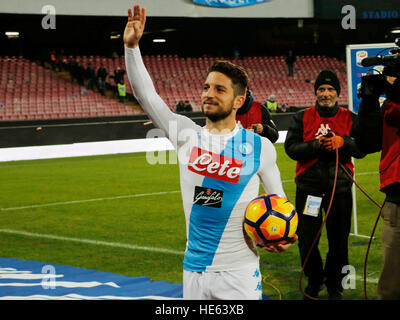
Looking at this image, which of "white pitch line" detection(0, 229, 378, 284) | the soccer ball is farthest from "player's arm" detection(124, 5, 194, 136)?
"white pitch line" detection(0, 229, 378, 284)

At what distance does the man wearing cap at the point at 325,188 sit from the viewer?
223 inches

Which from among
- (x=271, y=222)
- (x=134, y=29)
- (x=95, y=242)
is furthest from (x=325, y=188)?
(x=95, y=242)

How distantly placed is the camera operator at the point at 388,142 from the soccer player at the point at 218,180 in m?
0.85

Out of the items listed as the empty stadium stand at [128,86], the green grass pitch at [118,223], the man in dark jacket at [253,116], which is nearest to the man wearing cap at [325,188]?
the green grass pitch at [118,223]

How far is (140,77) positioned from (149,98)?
13 centimetres

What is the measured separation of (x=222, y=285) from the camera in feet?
→ 11.0

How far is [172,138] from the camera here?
3594 mm

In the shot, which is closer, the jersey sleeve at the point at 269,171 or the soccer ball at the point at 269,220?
the soccer ball at the point at 269,220

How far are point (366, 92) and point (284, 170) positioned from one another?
1181 cm

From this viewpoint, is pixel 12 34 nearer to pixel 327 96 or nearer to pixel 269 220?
pixel 327 96

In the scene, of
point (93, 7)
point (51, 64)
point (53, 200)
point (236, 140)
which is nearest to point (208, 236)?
point (236, 140)

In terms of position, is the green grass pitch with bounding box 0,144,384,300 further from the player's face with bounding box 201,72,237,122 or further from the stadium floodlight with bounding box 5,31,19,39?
the stadium floodlight with bounding box 5,31,19,39

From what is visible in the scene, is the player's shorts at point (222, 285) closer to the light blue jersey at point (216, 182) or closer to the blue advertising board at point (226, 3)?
the light blue jersey at point (216, 182)

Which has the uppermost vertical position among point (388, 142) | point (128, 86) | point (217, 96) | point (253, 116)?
point (128, 86)
